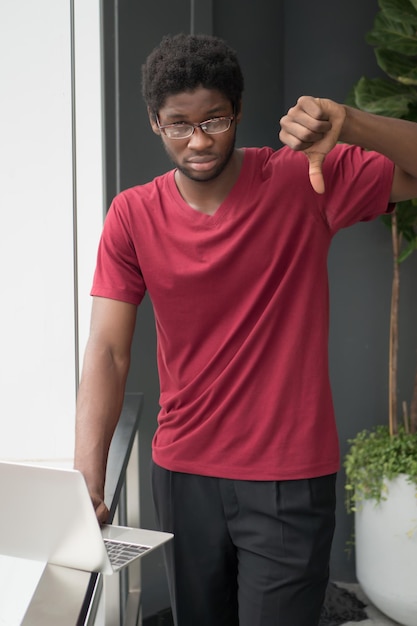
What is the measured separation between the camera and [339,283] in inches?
139

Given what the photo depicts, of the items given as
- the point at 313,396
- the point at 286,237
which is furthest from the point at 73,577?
the point at 286,237

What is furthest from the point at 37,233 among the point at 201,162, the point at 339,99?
the point at 339,99

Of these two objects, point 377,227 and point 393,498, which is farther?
point 377,227

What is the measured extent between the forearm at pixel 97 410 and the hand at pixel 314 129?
561mm

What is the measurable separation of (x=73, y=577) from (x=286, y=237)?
806 millimetres

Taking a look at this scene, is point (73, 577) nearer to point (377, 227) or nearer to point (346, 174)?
point (346, 174)

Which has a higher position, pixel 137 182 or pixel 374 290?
pixel 137 182

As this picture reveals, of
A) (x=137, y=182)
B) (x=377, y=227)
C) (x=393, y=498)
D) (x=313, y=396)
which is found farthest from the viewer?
(x=377, y=227)

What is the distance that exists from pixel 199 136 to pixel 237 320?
0.35 m

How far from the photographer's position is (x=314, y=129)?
4.48 ft

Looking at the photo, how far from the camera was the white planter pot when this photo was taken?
296cm

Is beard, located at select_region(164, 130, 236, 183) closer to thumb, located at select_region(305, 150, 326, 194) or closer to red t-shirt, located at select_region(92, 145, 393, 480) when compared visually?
red t-shirt, located at select_region(92, 145, 393, 480)

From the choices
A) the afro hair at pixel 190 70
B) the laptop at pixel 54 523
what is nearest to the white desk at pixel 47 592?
the laptop at pixel 54 523

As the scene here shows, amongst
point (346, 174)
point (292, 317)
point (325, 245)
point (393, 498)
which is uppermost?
point (346, 174)
